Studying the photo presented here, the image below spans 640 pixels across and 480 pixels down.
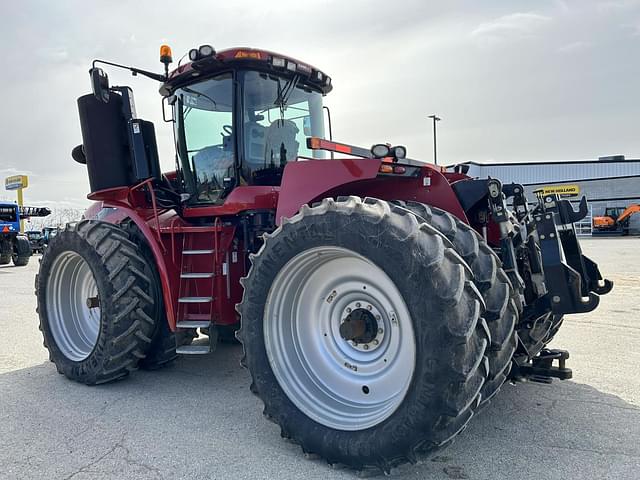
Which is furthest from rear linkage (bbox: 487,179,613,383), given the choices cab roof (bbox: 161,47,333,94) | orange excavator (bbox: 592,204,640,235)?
orange excavator (bbox: 592,204,640,235)

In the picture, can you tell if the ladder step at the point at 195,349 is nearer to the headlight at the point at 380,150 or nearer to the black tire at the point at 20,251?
the headlight at the point at 380,150

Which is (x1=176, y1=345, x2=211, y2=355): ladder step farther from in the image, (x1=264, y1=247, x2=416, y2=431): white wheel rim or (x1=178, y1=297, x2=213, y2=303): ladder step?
(x1=264, y1=247, x2=416, y2=431): white wheel rim

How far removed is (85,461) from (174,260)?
1804 millimetres

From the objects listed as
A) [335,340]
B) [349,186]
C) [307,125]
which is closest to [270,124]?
[307,125]

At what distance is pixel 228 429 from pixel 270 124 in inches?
98.6

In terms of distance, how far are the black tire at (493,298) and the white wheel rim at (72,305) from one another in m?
3.69

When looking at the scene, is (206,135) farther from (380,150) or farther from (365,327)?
(365,327)

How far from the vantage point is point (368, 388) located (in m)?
3.18

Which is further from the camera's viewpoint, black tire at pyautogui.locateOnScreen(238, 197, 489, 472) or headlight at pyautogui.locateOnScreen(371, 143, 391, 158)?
headlight at pyautogui.locateOnScreen(371, 143, 391, 158)

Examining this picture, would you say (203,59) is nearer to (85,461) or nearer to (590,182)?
(85,461)

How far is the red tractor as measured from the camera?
2.68 metres

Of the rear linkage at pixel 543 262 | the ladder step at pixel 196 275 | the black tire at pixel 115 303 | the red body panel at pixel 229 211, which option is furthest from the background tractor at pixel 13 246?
the rear linkage at pixel 543 262

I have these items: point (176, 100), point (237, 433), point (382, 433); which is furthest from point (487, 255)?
point (176, 100)

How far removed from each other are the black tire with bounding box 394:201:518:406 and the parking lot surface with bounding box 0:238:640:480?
1.82 ft
